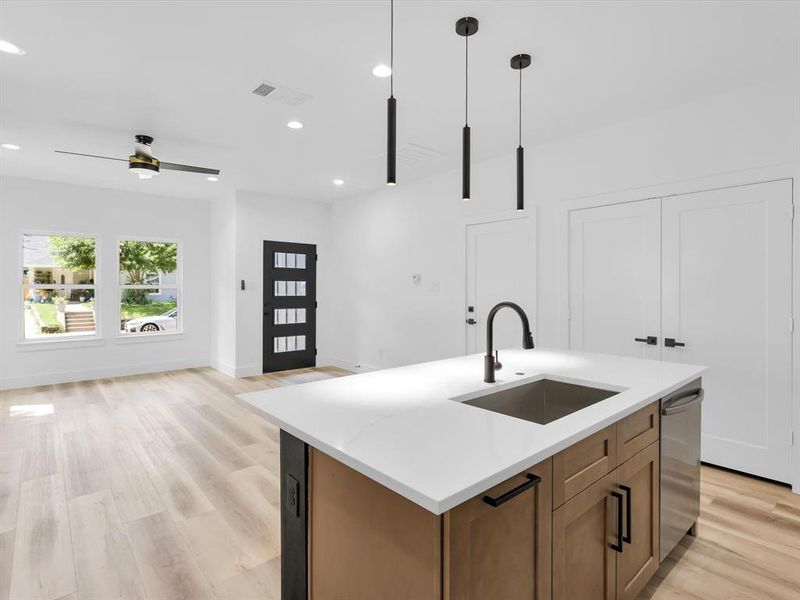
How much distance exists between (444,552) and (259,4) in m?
2.53

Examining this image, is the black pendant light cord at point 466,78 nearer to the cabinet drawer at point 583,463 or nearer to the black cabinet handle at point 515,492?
the cabinet drawer at point 583,463

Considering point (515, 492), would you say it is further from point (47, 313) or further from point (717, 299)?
point (47, 313)

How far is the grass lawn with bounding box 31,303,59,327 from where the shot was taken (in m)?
5.80

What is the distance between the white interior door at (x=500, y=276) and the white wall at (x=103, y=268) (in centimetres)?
455

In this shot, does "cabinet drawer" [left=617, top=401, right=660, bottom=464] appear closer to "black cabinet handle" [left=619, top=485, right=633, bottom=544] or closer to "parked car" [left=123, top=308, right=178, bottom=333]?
"black cabinet handle" [left=619, top=485, right=633, bottom=544]

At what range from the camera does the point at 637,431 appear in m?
1.68

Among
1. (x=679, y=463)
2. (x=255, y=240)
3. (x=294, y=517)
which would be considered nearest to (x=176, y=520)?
(x=294, y=517)

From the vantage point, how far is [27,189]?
5.59m

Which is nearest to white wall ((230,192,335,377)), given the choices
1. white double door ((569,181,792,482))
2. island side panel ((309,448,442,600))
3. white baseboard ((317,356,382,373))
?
white baseboard ((317,356,382,373))

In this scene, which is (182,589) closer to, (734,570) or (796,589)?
(734,570)

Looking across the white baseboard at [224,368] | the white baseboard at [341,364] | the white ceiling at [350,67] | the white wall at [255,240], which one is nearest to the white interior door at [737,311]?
the white ceiling at [350,67]

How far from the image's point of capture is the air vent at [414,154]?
170 inches

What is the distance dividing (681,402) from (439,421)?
1.30m

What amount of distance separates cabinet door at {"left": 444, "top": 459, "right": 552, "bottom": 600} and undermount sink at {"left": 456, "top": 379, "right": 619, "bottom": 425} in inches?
25.7
